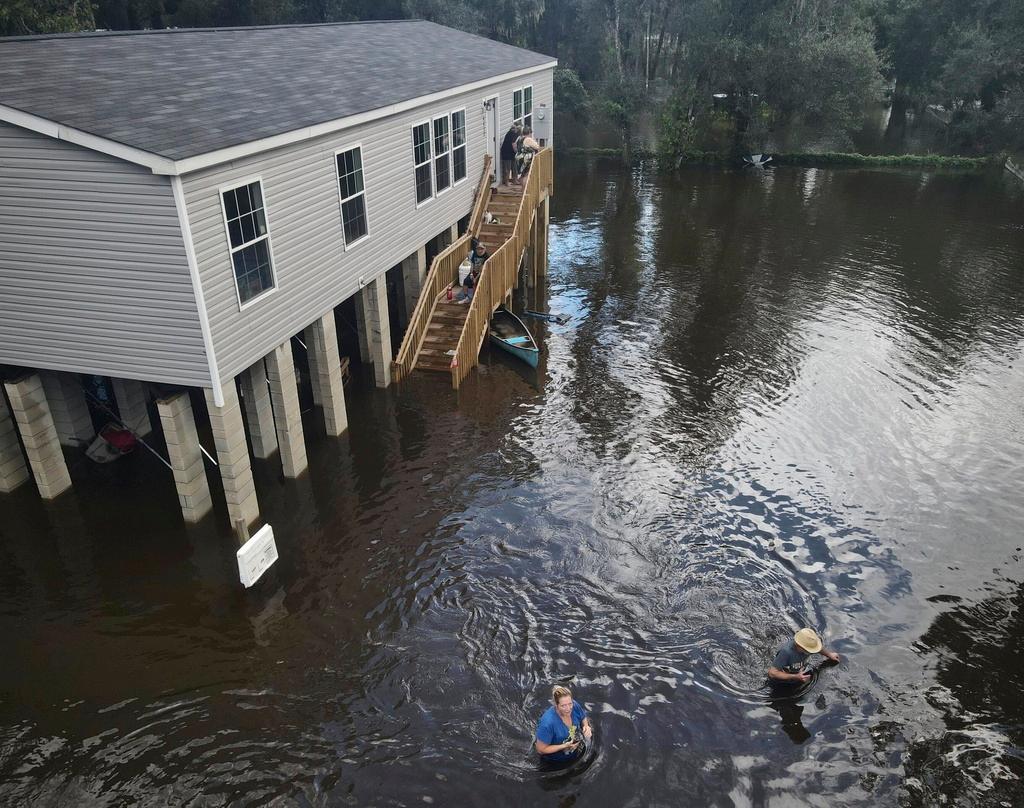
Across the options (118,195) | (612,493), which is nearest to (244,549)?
(118,195)

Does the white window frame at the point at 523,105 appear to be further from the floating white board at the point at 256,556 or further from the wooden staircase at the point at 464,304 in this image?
the floating white board at the point at 256,556

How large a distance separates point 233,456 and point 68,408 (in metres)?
5.44

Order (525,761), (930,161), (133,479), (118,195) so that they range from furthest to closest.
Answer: (930,161) → (133,479) → (118,195) → (525,761)

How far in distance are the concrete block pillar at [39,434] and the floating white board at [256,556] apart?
16.4 ft

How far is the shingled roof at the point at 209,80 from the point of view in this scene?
11375 millimetres

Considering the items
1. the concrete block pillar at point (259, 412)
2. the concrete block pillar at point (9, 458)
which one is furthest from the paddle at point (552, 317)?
the concrete block pillar at point (9, 458)

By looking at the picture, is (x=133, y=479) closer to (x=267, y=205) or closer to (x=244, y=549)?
(x=244, y=549)

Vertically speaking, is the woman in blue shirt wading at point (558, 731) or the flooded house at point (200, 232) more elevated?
A: the flooded house at point (200, 232)

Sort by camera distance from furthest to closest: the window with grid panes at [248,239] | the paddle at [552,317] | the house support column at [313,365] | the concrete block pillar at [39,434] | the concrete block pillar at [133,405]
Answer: the paddle at [552,317] < the house support column at [313,365] < the concrete block pillar at [133,405] < the concrete block pillar at [39,434] < the window with grid panes at [248,239]

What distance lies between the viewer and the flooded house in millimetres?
11305

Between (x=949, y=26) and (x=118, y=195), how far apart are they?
56.7m

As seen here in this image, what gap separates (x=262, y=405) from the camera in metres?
15.9

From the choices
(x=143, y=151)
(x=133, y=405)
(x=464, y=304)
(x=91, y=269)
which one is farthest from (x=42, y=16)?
(x=143, y=151)

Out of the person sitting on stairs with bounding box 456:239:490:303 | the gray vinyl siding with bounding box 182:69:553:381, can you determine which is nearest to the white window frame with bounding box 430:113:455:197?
the gray vinyl siding with bounding box 182:69:553:381
